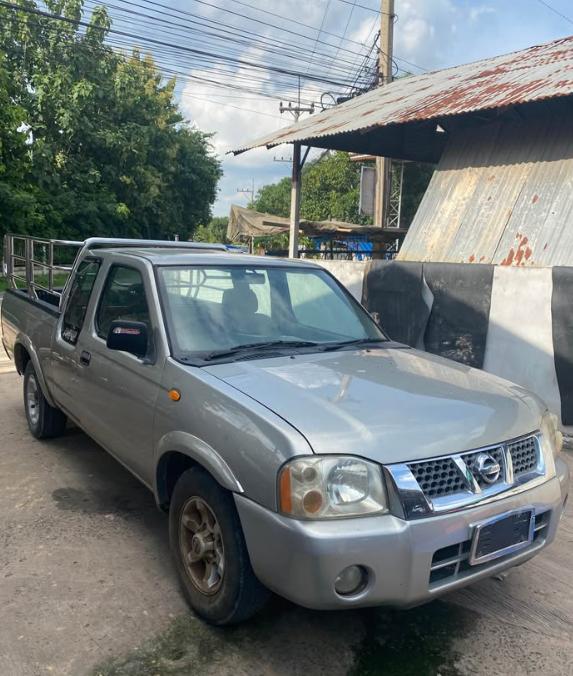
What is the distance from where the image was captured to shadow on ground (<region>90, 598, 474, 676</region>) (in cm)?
262

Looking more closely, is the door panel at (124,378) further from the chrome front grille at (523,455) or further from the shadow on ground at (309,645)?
the chrome front grille at (523,455)

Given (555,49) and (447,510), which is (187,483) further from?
(555,49)

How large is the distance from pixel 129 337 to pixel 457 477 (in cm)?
177

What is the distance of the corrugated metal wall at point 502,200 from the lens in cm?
854

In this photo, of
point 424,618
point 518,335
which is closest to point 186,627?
point 424,618

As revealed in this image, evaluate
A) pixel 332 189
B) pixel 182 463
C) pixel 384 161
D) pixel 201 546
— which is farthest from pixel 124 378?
pixel 332 189

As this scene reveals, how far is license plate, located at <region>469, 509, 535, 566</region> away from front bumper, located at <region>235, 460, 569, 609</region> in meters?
0.06

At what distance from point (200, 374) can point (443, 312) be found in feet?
15.1

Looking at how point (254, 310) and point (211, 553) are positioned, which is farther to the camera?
point (254, 310)

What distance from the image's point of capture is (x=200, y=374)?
2.99m

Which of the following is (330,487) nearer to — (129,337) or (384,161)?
(129,337)

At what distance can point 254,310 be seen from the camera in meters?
3.69

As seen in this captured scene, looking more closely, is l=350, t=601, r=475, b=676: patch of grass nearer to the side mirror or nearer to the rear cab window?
the side mirror

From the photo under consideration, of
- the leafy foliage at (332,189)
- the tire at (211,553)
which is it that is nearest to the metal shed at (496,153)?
the tire at (211,553)
